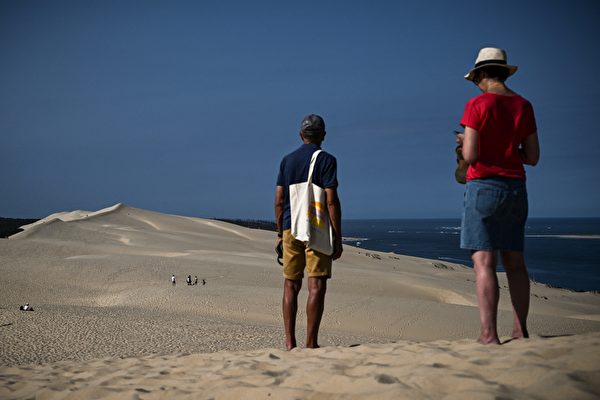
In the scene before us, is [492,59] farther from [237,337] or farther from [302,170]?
[237,337]

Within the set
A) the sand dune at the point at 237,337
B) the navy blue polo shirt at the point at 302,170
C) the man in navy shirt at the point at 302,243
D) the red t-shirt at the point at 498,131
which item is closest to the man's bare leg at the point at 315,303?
the man in navy shirt at the point at 302,243

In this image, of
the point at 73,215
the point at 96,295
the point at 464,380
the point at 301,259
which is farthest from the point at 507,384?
the point at 73,215

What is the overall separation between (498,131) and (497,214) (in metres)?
0.64

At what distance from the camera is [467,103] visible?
416cm

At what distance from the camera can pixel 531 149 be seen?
4.15m

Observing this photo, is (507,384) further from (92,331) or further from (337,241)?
(92,331)

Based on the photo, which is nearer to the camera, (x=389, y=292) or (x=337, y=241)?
(x=337, y=241)

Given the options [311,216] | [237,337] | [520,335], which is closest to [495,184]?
[520,335]

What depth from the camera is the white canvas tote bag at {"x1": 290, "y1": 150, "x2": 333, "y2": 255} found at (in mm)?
4934

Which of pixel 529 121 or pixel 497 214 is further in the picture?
pixel 529 121

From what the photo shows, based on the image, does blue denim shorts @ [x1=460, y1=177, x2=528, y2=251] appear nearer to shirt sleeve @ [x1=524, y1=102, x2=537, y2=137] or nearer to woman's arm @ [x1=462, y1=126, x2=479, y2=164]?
woman's arm @ [x1=462, y1=126, x2=479, y2=164]

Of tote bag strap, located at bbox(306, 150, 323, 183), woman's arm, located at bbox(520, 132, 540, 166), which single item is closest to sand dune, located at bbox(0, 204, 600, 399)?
woman's arm, located at bbox(520, 132, 540, 166)

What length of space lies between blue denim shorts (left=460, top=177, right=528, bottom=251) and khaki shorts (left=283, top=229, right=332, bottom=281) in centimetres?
144

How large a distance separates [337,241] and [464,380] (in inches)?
85.5
